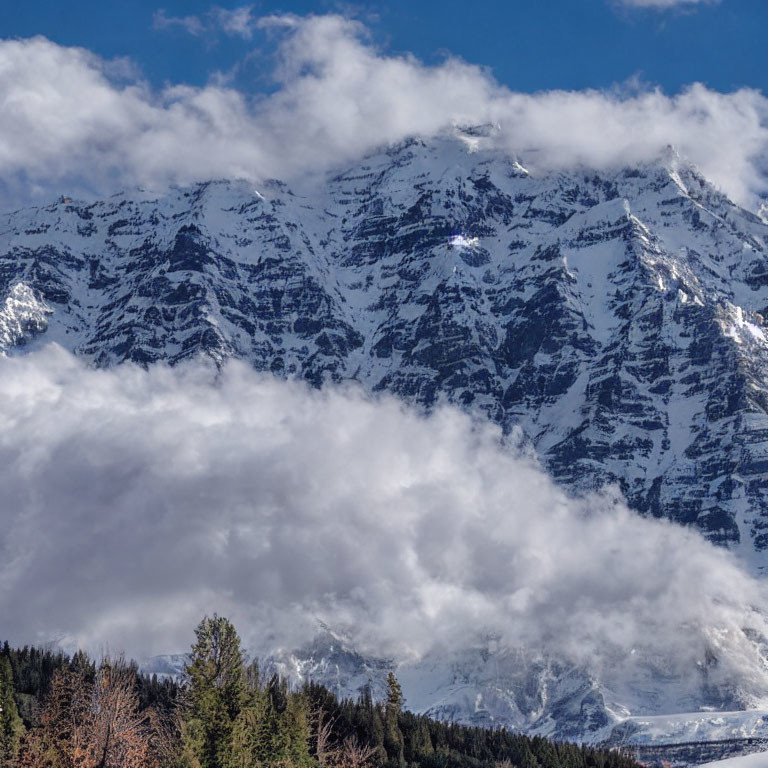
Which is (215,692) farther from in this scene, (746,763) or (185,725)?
(746,763)

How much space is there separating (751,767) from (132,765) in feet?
306

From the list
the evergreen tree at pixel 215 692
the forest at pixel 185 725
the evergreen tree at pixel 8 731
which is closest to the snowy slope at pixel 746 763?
the forest at pixel 185 725

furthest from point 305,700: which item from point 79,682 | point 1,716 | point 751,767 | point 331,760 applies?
point 751,767

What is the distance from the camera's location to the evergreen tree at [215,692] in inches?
5172

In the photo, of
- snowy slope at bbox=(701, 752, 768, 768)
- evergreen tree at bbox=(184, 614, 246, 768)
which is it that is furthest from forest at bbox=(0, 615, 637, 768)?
snowy slope at bbox=(701, 752, 768, 768)

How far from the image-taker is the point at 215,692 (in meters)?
133

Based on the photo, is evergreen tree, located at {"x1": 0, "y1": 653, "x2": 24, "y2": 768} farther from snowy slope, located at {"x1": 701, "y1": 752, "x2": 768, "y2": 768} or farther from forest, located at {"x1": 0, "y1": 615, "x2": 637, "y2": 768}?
snowy slope, located at {"x1": 701, "y1": 752, "x2": 768, "y2": 768}

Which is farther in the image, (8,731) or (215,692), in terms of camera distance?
(8,731)

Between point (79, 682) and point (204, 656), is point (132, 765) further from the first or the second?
point (79, 682)

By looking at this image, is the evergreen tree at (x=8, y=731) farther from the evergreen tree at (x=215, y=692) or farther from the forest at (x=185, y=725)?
the evergreen tree at (x=215, y=692)

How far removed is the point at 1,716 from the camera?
485ft

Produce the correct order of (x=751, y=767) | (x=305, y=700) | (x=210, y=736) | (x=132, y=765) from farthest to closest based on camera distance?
(x=305, y=700)
(x=132, y=765)
(x=210, y=736)
(x=751, y=767)

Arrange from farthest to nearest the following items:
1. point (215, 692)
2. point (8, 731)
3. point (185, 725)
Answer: point (8, 731) → point (215, 692) → point (185, 725)

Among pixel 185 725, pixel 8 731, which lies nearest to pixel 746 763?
pixel 185 725
